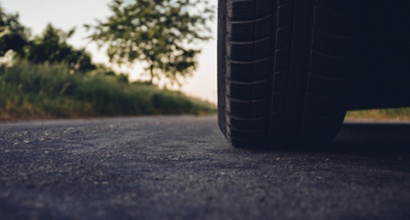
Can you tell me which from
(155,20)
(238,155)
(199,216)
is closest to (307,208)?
(199,216)

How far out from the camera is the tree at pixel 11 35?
7383 mm

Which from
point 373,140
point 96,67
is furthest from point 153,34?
point 373,140

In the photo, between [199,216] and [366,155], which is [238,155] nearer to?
[366,155]

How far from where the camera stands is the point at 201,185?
881 millimetres

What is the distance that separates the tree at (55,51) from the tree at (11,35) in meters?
0.25

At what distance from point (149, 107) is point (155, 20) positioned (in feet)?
15.8

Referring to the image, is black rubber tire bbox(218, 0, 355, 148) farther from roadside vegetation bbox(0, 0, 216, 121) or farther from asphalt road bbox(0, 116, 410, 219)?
roadside vegetation bbox(0, 0, 216, 121)

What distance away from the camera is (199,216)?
25.0 inches

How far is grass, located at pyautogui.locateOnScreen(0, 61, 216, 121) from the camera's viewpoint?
4793 mm

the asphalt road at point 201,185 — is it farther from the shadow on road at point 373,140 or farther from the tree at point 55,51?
the tree at point 55,51

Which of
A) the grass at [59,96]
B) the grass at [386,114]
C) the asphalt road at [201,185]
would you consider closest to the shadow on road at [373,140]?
the asphalt road at [201,185]

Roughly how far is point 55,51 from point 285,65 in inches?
362

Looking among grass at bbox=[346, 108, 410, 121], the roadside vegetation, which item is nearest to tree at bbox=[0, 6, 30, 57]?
the roadside vegetation

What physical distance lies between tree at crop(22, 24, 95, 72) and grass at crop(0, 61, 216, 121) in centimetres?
175
